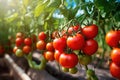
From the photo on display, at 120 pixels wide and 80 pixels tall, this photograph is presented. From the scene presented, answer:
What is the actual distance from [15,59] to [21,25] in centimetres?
214

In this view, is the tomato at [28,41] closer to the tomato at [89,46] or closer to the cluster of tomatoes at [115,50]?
the tomato at [89,46]

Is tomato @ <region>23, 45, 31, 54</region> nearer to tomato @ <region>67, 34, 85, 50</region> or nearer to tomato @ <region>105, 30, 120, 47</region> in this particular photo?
tomato @ <region>67, 34, 85, 50</region>

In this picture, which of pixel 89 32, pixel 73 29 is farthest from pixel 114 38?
pixel 73 29

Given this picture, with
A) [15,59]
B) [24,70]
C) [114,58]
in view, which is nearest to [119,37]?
[114,58]

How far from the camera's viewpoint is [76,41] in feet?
4.99

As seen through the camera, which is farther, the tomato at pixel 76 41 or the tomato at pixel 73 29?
the tomato at pixel 73 29

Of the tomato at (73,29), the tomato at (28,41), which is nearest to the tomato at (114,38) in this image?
the tomato at (73,29)

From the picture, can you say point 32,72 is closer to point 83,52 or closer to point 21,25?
point 21,25

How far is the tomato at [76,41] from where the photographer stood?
153 cm

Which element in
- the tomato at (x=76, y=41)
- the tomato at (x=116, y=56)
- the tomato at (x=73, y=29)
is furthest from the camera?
the tomato at (x=73, y=29)

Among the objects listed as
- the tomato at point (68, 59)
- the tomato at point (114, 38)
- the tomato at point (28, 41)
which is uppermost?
the tomato at point (28, 41)

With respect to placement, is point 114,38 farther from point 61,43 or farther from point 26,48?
point 26,48

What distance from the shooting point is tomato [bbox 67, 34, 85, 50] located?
1.53 meters

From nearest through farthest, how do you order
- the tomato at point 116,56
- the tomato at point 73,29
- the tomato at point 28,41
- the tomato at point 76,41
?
the tomato at point 116,56, the tomato at point 76,41, the tomato at point 73,29, the tomato at point 28,41
